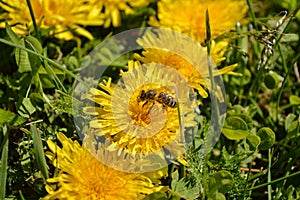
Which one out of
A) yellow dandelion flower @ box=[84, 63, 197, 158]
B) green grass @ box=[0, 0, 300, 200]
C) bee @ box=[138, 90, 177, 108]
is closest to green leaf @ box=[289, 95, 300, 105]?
green grass @ box=[0, 0, 300, 200]

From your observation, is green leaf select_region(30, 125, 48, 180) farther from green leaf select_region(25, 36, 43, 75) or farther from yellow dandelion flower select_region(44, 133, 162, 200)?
green leaf select_region(25, 36, 43, 75)

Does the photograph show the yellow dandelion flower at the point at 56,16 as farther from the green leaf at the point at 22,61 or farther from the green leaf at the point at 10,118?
the green leaf at the point at 10,118

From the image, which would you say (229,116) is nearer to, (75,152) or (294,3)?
(75,152)

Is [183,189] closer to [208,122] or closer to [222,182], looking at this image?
[222,182]

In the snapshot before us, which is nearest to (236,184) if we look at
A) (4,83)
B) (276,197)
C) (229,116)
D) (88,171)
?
(276,197)

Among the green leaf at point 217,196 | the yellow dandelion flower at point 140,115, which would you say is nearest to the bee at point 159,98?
the yellow dandelion flower at point 140,115
